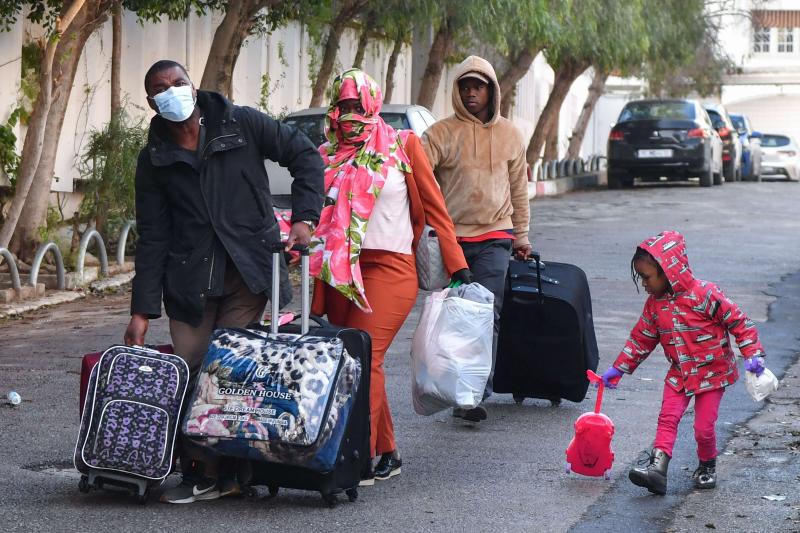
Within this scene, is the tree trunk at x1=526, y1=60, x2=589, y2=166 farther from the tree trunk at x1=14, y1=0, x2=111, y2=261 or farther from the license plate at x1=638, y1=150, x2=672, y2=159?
the tree trunk at x1=14, y1=0, x2=111, y2=261

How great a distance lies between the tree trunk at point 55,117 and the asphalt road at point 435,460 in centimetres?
131

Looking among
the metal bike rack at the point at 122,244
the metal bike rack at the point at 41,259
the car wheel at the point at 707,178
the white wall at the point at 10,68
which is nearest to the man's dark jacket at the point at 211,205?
the metal bike rack at the point at 41,259

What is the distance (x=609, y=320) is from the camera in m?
11.6

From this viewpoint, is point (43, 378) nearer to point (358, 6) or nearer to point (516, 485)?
point (516, 485)

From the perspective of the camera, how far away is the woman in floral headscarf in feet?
19.9

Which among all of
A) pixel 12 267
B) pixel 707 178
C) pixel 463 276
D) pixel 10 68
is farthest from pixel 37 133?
pixel 707 178

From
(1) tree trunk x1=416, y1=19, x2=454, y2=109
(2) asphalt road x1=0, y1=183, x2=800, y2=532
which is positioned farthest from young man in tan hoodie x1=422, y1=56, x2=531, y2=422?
(1) tree trunk x1=416, y1=19, x2=454, y2=109

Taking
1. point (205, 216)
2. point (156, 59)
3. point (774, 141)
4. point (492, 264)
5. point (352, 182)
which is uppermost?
point (156, 59)

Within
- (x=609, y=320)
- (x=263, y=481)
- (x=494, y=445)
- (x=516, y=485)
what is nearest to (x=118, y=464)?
(x=263, y=481)

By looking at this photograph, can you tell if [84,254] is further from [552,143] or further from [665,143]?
[552,143]

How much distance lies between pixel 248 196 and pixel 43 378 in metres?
3.56

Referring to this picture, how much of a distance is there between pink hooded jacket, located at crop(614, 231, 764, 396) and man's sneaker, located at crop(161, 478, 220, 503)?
1.95 metres

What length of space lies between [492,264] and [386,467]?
1.63 m

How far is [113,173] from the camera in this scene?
14445 millimetres
